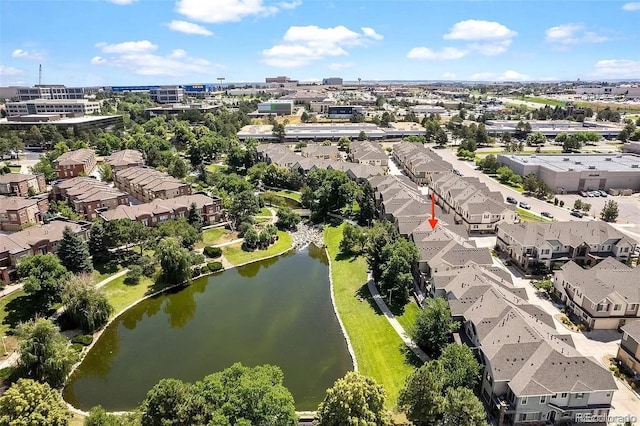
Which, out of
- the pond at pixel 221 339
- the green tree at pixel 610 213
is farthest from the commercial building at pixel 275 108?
the pond at pixel 221 339

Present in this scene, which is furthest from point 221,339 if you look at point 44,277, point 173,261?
point 44,277

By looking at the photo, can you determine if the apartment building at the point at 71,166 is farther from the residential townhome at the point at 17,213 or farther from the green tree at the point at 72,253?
Answer: the green tree at the point at 72,253

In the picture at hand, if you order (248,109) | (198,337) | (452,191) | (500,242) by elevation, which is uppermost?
(248,109)

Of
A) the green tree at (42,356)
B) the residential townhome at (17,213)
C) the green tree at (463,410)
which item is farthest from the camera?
the residential townhome at (17,213)

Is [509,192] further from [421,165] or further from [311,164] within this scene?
[311,164]

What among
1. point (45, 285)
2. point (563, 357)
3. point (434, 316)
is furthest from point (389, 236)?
point (45, 285)

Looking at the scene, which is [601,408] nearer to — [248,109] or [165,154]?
[165,154]
